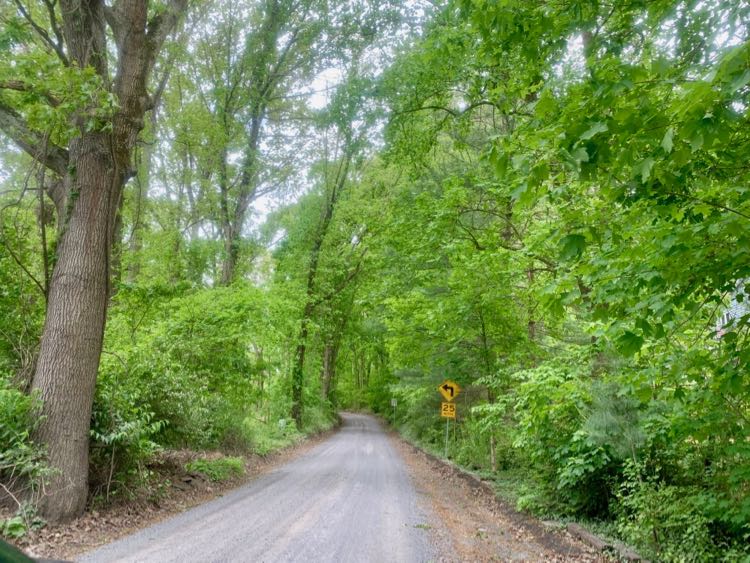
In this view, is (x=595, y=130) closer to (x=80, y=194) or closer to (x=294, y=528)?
(x=294, y=528)

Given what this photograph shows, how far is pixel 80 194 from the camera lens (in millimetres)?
7500

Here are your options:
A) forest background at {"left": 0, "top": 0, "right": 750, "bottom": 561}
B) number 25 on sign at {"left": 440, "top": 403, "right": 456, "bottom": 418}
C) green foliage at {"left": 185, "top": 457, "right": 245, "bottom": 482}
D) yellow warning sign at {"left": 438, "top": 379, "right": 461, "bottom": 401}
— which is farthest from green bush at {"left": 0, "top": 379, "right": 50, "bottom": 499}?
number 25 on sign at {"left": 440, "top": 403, "right": 456, "bottom": 418}

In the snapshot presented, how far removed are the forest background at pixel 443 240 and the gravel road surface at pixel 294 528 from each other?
1.33m

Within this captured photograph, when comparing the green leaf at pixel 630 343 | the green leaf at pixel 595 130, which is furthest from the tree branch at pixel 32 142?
the green leaf at pixel 630 343

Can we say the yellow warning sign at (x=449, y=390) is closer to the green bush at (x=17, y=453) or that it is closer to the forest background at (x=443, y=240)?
the forest background at (x=443, y=240)

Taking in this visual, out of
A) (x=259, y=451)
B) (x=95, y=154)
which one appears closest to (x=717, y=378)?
(x=95, y=154)

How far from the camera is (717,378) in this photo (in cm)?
420

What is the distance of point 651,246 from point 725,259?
2.13ft

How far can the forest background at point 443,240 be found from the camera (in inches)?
135

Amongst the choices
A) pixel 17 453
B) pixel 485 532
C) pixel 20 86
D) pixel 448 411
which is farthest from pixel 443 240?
pixel 17 453

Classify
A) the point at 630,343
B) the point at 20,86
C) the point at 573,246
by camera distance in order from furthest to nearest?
the point at 20,86, the point at 630,343, the point at 573,246

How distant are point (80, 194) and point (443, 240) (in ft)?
23.6

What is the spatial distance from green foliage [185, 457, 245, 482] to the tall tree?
3922 mm

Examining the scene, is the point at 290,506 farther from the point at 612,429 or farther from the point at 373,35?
the point at 373,35
